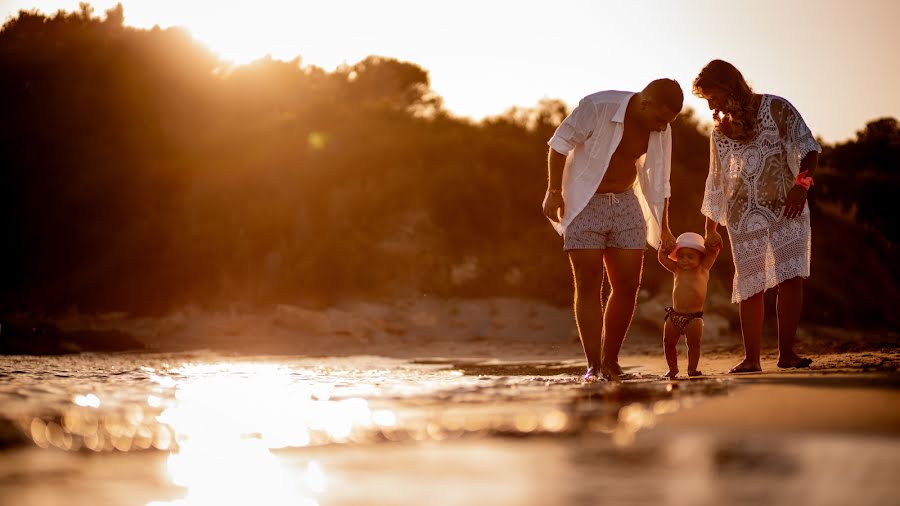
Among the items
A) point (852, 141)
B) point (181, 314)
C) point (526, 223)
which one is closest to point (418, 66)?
point (852, 141)

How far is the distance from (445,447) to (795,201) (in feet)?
15.0

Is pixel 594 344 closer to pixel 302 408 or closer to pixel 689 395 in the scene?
pixel 689 395

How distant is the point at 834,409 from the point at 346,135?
49.1ft

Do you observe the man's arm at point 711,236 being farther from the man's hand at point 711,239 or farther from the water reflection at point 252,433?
the water reflection at point 252,433

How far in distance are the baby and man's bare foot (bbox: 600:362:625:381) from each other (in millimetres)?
830

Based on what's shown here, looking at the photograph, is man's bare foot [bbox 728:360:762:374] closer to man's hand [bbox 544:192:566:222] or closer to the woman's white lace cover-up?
the woman's white lace cover-up

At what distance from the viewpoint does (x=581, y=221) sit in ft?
21.9

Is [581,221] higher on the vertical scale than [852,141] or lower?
lower

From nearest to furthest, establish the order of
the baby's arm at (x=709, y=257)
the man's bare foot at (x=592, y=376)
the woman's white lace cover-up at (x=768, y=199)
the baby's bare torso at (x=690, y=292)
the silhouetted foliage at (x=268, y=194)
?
the man's bare foot at (x=592, y=376)
the woman's white lace cover-up at (x=768, y=199)
the baby's bare torso at (x=690, y=292)
the baby's arm at (x=709, y=257)
the silhouetted foliage at (x=268, y=194)

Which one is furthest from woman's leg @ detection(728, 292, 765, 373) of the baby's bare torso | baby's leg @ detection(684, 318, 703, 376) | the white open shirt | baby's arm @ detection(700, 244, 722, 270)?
the white open shirt

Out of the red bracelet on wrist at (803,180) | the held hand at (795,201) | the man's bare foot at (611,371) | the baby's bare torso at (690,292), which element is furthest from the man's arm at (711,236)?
the man's bare foot at (611,371)

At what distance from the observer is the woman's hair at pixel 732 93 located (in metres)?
7.04

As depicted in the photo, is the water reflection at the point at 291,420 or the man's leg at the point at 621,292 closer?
the water reflection at the point at 291,420

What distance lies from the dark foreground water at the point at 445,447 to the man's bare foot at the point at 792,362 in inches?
76.4
